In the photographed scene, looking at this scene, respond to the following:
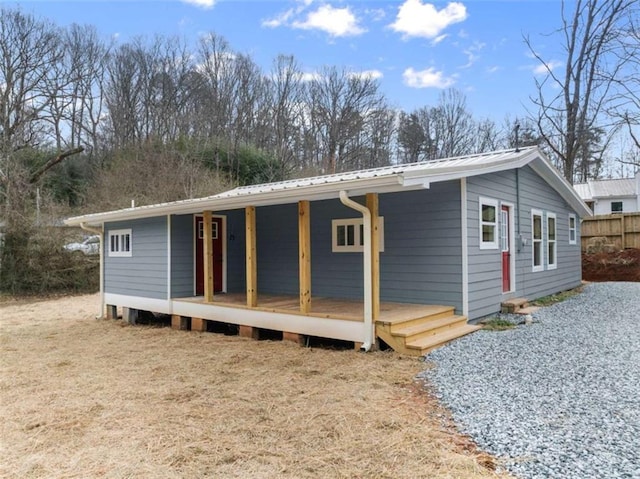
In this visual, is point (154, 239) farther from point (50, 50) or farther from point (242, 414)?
point (50, 50)

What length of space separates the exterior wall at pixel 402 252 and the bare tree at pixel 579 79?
12666 millimetres

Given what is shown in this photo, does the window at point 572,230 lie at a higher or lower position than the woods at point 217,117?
lower

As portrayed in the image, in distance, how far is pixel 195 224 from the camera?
826 centimetres

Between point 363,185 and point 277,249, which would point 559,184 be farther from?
point 363,185

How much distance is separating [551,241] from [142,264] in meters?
8.83

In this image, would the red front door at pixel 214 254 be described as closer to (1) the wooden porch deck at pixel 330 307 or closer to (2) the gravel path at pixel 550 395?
(1) the wooden porch deck at pixel 330 307

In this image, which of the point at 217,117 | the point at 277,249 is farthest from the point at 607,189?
the point at 277,249

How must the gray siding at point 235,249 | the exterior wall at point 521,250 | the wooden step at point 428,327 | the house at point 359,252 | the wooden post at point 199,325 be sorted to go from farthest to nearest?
the gray siding at point 235,249 → the wooden post at point 199,325 → the exterior wall at point 521,250 → the house at point 359,252 → the wooden step at point 428,327

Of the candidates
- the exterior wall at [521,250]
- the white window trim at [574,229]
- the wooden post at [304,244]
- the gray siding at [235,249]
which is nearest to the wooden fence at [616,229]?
the white window trim at [574,229]

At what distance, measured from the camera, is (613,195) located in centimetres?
2317

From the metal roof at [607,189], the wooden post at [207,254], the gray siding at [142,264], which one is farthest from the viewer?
the metal roof at [607,189]

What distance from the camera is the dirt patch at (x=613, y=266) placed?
13508 mm

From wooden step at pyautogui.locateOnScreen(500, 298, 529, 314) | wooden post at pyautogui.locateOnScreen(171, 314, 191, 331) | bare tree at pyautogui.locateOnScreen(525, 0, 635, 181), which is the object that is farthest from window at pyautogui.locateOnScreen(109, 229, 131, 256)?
bare tree at pyautogui.locateOnScreen(525, 0, 635, 181)

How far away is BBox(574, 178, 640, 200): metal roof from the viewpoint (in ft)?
76.2
